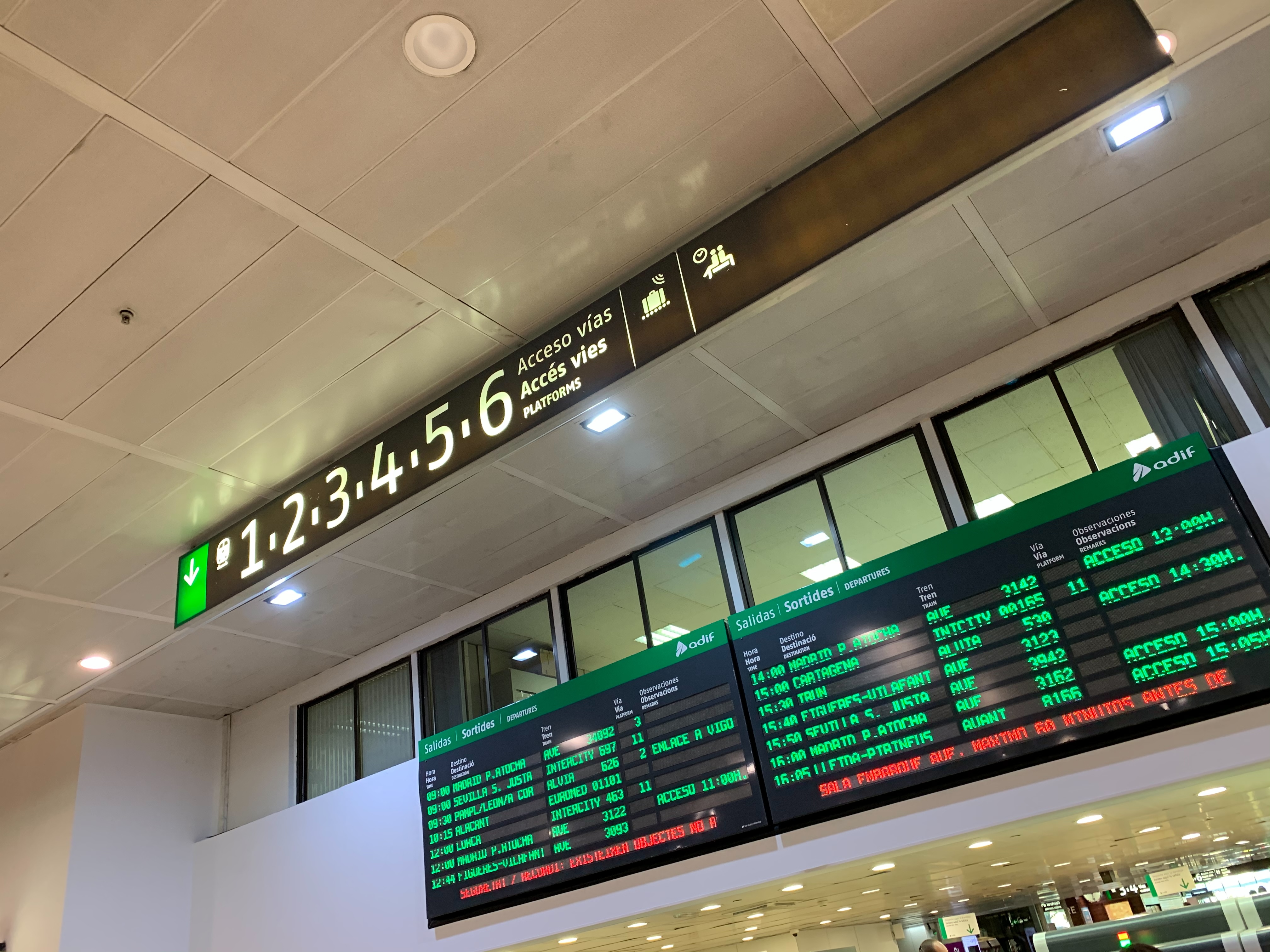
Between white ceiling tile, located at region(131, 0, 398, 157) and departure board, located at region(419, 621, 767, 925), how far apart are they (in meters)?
3.41

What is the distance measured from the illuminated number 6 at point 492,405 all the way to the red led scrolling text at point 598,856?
2.61 meters

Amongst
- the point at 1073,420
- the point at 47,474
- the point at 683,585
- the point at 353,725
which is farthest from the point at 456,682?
the point at 1073,420

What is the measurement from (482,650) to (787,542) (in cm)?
242

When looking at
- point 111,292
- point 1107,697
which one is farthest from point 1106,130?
point 111,292

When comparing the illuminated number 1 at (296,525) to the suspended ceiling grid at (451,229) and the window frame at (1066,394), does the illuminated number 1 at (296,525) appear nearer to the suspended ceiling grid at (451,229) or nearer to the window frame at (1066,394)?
the suspended ceiling grid at (451,229)

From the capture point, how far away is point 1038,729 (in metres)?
3.96

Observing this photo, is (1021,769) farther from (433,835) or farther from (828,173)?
(433,835)

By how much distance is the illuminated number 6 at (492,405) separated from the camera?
128 inches

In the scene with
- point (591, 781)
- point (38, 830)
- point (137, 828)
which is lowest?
point (591, 781)

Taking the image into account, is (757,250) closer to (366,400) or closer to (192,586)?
(366,400)

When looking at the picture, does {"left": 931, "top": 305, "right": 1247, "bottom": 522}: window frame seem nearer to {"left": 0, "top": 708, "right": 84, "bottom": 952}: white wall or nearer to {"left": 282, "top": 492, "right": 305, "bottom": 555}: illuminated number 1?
{"left": 282, "top": 492, "right": 305, "bottom": 555}: illuminated number 1

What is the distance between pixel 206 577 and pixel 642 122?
300 centimetres

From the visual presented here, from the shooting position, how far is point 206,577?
14.2 feet

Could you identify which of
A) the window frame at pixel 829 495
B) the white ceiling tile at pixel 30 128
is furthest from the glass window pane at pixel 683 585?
the white ceiling tile at pixel 30 128
